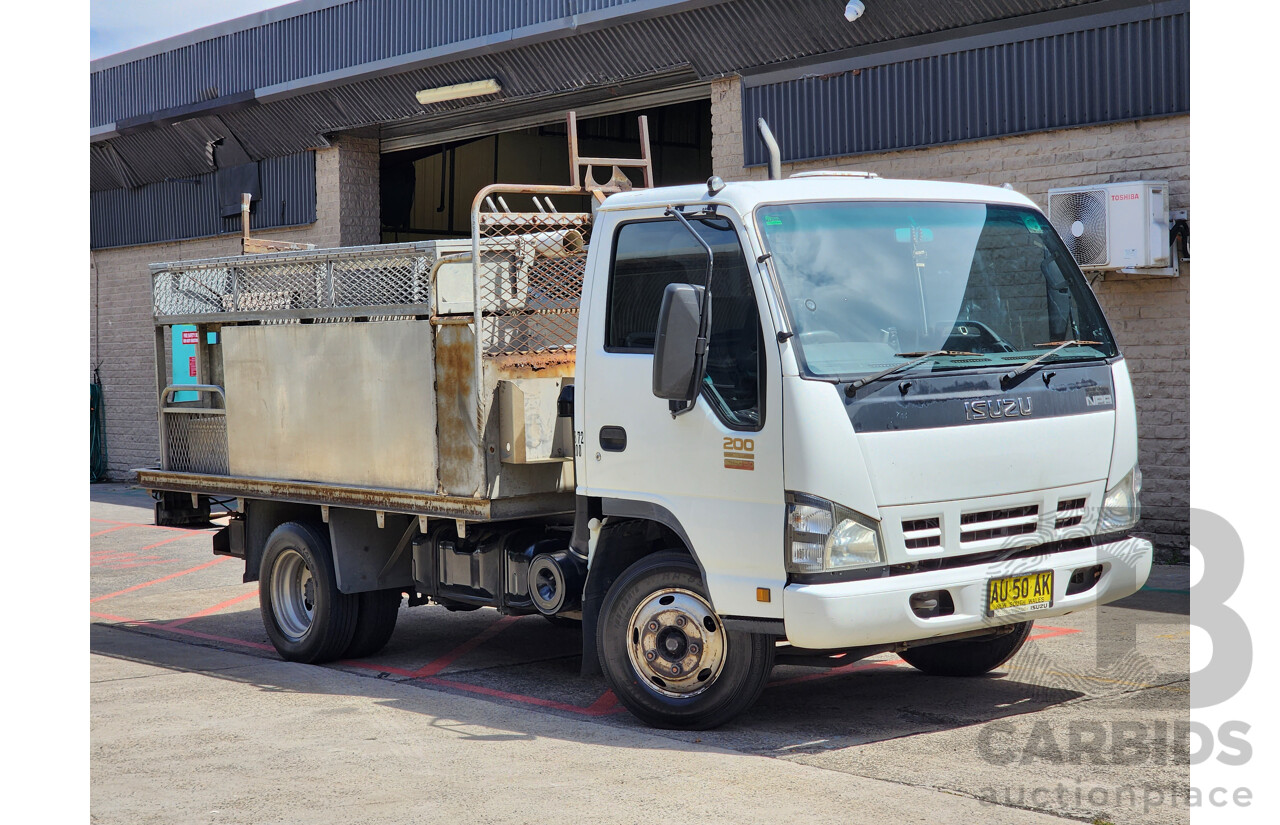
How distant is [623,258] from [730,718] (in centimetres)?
237

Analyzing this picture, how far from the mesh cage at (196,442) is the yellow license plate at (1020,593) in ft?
18.4

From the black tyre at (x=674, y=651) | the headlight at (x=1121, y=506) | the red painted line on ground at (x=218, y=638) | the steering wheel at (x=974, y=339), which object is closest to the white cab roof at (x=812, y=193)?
the steering wheel at (x=974, y=339)

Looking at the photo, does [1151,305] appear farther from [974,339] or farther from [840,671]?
[974,339]

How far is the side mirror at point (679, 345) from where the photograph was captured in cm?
624

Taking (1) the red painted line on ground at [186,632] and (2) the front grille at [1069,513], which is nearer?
(2) the front grille at [1069,513]

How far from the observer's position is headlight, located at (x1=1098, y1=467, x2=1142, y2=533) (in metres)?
6.77

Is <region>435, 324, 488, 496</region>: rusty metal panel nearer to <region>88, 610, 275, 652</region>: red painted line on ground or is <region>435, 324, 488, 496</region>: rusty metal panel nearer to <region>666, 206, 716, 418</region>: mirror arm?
<region>666, 206, 716, 418</region>: mirror arm

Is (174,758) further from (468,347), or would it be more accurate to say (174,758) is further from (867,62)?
(867,62)

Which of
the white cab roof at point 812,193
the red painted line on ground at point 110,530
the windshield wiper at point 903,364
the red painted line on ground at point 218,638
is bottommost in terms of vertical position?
the red painted line on ground at point 218,638

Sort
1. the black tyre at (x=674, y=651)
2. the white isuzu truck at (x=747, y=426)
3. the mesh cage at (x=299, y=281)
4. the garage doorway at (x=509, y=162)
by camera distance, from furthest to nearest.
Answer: the garage doorway at (x=509, y=162)
the mesh cage at (x=299, y=281)
the black tyre at (x=674, y=651)
the white isuzu truck at (x=747, y=426)

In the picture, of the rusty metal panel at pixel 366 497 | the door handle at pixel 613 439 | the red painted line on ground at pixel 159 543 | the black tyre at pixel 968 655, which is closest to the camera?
the door handle at pixel 613 439

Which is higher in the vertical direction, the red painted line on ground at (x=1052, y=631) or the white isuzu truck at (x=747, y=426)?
the white isuzu truck at (x=747, y=426)

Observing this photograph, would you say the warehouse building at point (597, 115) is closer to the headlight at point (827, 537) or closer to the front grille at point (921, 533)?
the front grille at point (921, 533)

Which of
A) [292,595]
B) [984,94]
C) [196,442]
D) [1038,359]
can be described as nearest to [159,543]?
[196,442]
